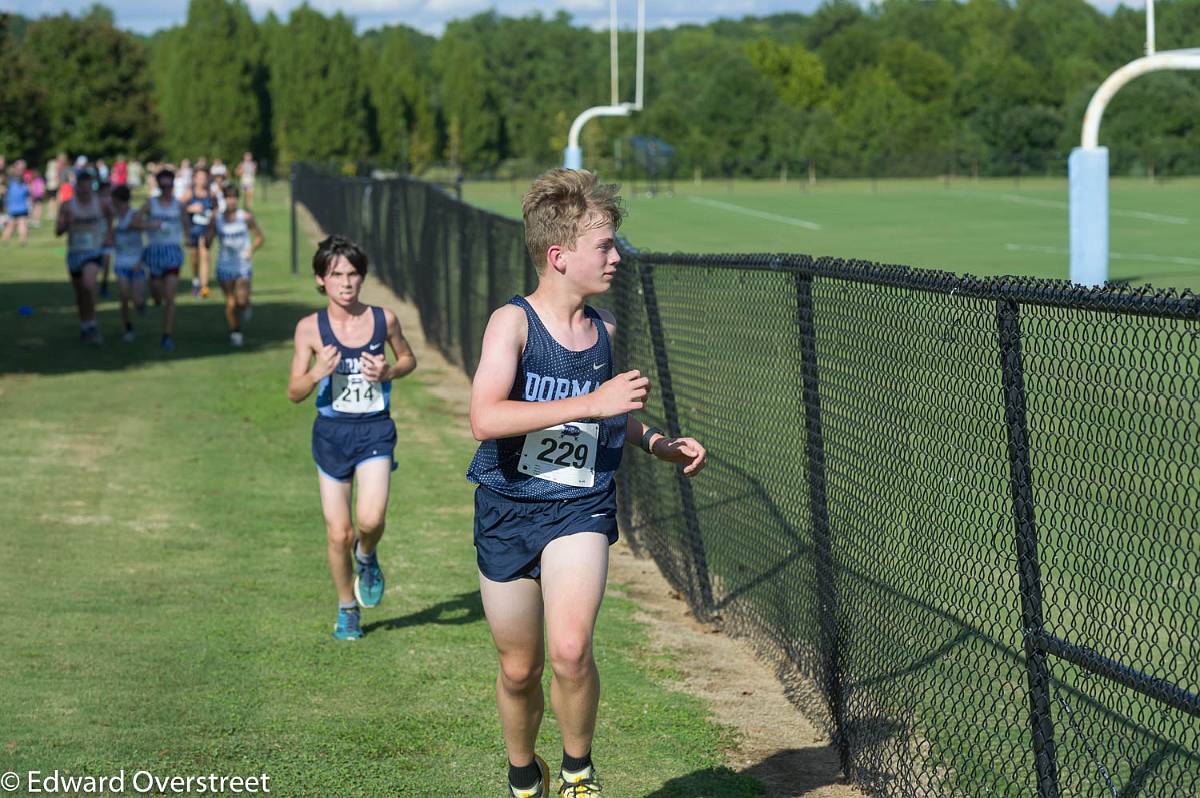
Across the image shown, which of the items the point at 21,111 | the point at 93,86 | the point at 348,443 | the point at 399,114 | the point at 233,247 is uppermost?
the point at 93,86

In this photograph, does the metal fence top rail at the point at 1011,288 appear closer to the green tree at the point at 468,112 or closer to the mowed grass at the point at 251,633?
the mowed grass at the point at 251,633

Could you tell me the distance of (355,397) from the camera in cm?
755

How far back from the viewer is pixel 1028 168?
69.1m

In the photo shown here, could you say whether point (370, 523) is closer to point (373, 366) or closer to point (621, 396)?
point (373, 366)

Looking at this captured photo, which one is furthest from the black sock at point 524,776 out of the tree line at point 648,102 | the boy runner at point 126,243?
the tree line at point 648,102

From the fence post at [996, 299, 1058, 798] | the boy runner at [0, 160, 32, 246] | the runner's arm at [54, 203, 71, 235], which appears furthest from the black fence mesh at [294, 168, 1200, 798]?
the boy runner at [0, 160, 32, 246]

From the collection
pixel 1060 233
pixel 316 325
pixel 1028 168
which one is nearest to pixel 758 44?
pixel 1028 168

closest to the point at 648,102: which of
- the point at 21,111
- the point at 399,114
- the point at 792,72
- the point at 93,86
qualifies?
the point at 792,72

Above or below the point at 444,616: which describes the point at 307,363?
above

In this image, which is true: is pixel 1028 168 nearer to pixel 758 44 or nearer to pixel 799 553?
pixel 758 44

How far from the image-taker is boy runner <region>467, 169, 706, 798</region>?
4617 mm

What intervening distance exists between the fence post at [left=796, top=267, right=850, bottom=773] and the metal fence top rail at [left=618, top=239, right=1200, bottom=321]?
181mm

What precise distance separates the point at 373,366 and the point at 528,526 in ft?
9.26

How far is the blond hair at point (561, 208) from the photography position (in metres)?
4.62
